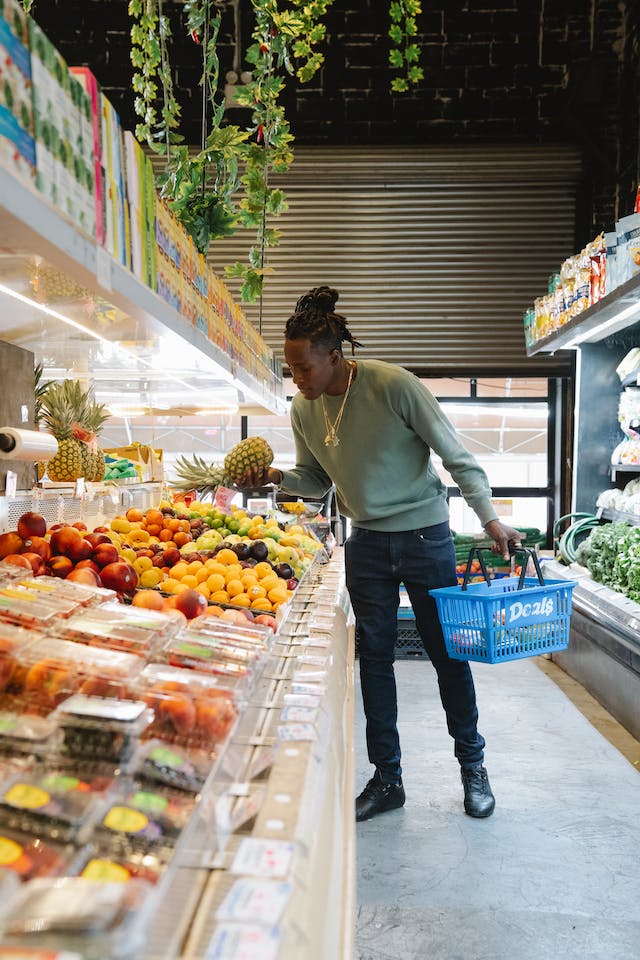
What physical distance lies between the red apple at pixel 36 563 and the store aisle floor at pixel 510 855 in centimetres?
135

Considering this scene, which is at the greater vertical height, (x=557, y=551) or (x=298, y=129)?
(x=298, y=129)

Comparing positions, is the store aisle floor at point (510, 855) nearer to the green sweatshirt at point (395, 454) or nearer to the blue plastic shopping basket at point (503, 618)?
the blue plastic shopping basket at point (503, 618)

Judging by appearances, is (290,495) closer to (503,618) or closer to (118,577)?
(503,618)

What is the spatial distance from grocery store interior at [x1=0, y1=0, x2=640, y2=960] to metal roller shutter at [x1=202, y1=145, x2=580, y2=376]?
0.09ft

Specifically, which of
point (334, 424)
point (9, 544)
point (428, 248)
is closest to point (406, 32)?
point (334, 424)

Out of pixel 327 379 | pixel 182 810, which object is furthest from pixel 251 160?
pixel 182 810

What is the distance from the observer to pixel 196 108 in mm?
6926

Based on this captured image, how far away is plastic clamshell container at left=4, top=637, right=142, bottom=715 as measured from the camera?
1190 mm

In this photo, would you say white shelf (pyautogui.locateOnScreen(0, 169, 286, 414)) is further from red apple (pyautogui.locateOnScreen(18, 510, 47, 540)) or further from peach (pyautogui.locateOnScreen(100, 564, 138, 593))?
peach (pyautogui.locateOnScreen(100, 564, 138, 593))

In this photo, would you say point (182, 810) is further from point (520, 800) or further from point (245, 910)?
→ point (520, 800)

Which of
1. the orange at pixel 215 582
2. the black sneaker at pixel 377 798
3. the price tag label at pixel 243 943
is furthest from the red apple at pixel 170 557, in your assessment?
the price tag label at pixel 243 943

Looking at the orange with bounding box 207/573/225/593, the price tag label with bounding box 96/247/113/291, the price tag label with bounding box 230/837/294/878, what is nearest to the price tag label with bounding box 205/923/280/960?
the price tag label with bounding box 230/837/294/878

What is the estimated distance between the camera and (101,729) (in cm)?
107

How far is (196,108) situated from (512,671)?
5300 millimetres
